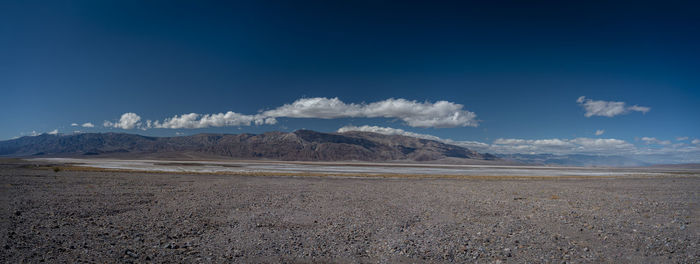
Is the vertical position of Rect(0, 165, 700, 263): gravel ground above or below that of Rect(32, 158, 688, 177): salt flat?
above

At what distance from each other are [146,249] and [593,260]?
40.0 ft

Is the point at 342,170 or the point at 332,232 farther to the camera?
the point at 342,170

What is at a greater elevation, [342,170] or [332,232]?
[332,232]

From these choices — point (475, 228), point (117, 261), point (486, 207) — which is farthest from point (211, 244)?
point (486, 207)

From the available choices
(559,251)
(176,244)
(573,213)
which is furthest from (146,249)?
(573,213)

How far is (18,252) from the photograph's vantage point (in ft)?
26.2

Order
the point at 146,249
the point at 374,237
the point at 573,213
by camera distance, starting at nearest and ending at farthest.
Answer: the point at 146,249, the point at 374,237, the point at 573,213

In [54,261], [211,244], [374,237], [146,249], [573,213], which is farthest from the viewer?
[573,213]

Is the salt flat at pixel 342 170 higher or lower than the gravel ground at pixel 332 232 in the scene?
lower

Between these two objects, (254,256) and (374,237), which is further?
(374,237)

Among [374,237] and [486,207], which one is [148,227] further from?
[486,207]

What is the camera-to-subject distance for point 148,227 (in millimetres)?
11055

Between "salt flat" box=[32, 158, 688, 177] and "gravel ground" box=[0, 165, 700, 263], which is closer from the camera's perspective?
"gravel ground" box=[0, 165, 700, 263]

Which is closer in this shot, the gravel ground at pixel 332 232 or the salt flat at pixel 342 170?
the gravel ground at pixel 332 232
